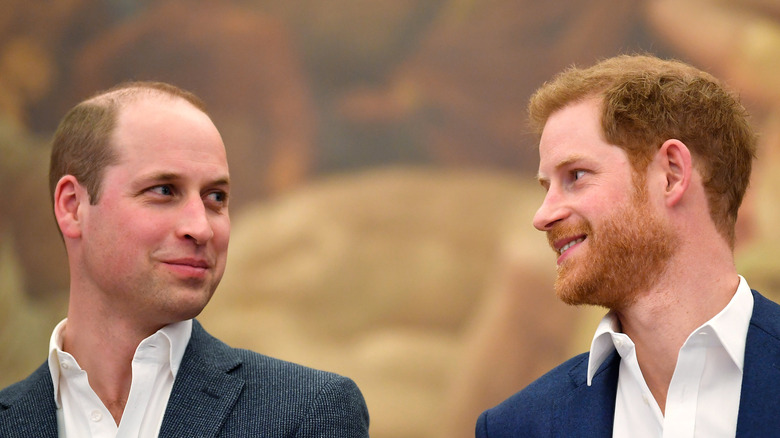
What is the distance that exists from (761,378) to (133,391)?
6.27ft

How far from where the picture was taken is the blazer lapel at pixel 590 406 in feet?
8.72

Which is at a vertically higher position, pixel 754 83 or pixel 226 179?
pixel 754 83

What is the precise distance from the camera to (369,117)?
6.68 meters

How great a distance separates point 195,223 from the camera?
274 centimetres

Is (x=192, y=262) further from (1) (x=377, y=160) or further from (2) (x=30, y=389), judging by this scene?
(1) (x=377, y=160)

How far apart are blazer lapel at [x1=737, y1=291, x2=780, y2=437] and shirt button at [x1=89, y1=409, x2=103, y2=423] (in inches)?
76.4

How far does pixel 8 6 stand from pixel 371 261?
357 cm

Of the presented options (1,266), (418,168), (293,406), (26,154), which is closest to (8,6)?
(26,154)

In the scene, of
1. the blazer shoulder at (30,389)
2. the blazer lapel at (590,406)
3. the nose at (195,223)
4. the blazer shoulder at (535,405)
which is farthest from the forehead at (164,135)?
the blazer lapel at (590,406)

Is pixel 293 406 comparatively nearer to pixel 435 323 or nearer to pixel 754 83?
pixel 435 323

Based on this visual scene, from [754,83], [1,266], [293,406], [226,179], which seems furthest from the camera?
[1,266]

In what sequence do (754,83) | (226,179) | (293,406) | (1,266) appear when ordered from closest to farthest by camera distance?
(293,406) < (226,179) < (754,83) < (1,266)

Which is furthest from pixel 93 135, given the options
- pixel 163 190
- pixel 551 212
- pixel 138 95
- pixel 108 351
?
pixel 551 212

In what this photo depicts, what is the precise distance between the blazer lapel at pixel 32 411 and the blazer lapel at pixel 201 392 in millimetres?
419
